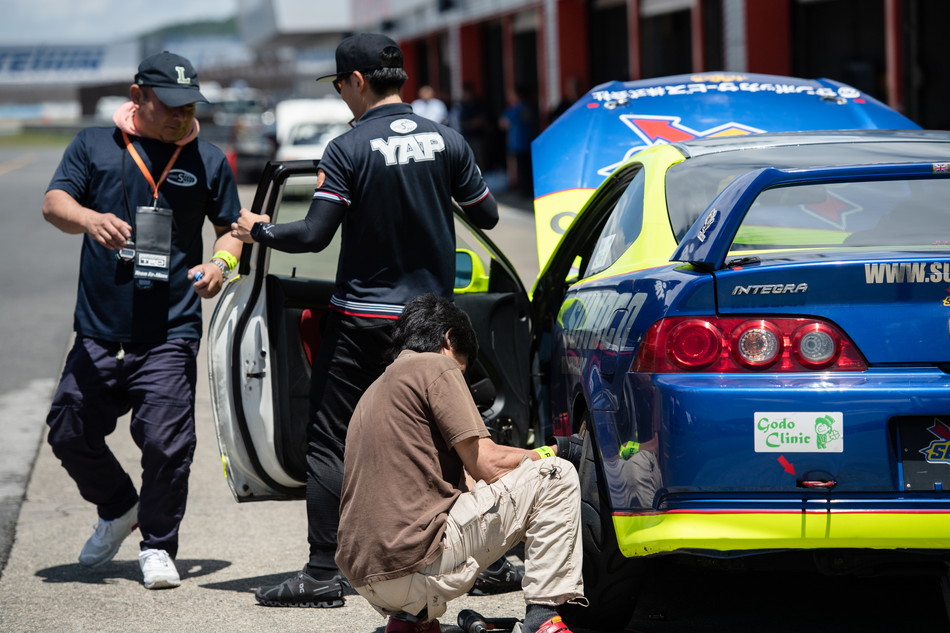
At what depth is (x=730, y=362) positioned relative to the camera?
3.36 meters

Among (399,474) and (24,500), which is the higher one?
(399,474)

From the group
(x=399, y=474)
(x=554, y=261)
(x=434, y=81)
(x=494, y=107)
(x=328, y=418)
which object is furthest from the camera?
(x=434, y=81)

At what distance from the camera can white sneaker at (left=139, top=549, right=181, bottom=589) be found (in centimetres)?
467

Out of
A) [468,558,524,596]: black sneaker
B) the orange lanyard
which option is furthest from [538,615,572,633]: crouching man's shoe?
the orange lanyard

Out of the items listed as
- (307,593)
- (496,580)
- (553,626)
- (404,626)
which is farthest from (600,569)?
(307,593)

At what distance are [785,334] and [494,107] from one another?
1027 inches

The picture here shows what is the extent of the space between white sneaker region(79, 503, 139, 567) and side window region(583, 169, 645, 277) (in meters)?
2.02

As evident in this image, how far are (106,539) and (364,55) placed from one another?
2.12m

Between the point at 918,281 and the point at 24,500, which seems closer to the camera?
the point at 918,281

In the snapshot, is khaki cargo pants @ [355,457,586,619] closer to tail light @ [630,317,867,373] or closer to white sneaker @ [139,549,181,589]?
tail light @ [630,317,867,373]

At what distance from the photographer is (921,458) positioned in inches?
128

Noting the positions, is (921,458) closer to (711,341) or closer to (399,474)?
(711,341)

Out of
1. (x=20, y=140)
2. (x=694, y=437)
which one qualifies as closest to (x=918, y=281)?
(x=694, y=437)

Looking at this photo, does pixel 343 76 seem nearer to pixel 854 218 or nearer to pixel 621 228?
pixel 621 228
